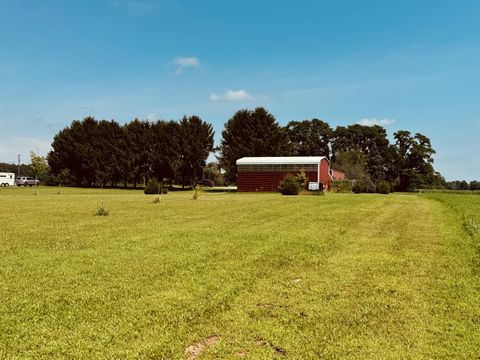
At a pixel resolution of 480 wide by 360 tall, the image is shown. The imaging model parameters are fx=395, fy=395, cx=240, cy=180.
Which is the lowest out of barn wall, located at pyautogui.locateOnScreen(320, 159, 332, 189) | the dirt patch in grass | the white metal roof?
the dirt patch in grass

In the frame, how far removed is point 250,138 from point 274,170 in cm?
1459

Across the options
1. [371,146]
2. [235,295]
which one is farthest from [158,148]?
[235,295]

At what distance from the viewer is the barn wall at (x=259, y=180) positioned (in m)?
53.9


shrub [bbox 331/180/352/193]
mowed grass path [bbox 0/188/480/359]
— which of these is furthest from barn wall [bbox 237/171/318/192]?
mowed grass path [bbox 0/188/480/359]

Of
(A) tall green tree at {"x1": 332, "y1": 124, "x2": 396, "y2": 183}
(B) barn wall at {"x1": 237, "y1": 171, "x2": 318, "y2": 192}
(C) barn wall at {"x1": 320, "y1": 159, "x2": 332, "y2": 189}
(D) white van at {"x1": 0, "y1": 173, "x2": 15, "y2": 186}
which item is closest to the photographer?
(C) barn wall at {"x1": 320, "y1": 159, "x2": 332, "y2": 189}

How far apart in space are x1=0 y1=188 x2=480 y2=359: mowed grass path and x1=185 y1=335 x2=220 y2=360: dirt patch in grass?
28 mm

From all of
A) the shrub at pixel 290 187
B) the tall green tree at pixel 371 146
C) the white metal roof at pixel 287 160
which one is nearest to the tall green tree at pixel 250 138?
the white metal roof at pixel 287 160

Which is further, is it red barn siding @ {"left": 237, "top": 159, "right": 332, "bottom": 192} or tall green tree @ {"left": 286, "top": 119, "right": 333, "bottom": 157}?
tall green tree @ {"left": 286, "top": 119, "right": 333, "bottom": 157}

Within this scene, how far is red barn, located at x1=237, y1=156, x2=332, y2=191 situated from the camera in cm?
5256

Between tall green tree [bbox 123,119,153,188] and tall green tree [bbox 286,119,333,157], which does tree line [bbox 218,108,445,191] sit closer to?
tall green tree [bbox 286,119,333,157]

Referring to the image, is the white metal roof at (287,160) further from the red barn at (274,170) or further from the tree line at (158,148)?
the tree line at (158,148)

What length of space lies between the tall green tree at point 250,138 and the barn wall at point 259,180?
11.2m

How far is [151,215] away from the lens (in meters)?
17.1

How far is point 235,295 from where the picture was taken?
6.52 m
